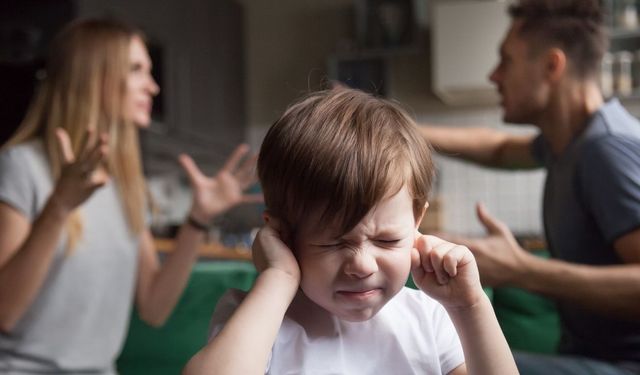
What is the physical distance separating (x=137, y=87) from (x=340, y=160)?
102 cm

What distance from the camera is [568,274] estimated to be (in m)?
1.18

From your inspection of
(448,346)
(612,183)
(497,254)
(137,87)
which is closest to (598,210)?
(612,183)

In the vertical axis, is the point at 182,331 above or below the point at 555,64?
below

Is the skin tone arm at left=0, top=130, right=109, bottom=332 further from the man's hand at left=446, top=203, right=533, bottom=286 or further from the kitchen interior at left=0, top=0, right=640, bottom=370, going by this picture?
the kitchen interior at left=0, top=0, right=640, bottom=370

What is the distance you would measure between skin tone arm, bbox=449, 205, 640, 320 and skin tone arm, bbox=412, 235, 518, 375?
450 mm

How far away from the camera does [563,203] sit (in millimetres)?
1337

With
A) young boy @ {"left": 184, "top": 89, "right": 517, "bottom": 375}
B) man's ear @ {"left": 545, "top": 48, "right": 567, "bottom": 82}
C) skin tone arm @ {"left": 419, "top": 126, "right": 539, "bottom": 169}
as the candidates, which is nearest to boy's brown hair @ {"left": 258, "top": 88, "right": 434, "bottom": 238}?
young boy @ {"left": 184, "top": 89, "right": 517, "bottom": 375}

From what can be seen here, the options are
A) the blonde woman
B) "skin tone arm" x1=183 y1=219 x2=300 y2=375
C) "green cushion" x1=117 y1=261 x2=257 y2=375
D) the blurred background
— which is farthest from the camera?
the blurred background

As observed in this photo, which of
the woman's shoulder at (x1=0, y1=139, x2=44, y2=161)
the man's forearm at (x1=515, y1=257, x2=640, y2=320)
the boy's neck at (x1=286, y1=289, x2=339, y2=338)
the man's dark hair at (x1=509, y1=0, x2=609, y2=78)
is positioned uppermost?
the man's dark hair at (x1=509, y1=0, x2=609, y2=78)

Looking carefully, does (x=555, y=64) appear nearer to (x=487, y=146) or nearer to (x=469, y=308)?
(x=487, y=146)

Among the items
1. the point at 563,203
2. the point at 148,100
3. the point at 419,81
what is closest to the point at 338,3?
the point at 419,81

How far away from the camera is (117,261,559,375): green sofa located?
138 cm

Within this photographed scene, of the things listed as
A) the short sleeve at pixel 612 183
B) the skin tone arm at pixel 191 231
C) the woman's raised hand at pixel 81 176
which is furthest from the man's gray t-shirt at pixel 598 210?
the woman's raised hand at pixel 81 176

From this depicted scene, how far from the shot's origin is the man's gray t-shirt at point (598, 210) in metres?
1.20
